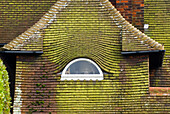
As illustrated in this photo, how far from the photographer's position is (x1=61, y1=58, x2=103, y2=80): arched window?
37.1 feet

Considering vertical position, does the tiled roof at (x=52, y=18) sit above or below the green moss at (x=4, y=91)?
above

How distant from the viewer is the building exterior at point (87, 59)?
11070 mm

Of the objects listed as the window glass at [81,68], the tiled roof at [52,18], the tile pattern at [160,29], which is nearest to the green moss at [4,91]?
the tiled roof at [52,18]

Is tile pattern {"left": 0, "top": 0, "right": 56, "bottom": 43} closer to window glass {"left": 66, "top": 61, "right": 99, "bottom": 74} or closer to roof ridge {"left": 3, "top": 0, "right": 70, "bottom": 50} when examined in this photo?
roof ridge {"left": 3, "top": 0, "right": 70, "bottom": 50}

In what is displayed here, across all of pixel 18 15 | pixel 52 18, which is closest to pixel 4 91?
pixel 52 18

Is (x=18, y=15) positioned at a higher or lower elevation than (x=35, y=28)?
higher

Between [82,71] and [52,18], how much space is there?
7.17 ft

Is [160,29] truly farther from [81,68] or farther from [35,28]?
[35,28]

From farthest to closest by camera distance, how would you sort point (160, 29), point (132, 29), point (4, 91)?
point (160, 29) < point (132, 29) < point (4, 91)

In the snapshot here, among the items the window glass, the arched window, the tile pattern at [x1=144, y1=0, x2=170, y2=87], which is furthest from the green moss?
the tile pattern at [x1=144, y1=0, x2=170, y2=87]

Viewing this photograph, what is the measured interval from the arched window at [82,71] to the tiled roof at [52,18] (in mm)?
1687

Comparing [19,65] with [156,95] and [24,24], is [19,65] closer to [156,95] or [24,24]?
[24,24]

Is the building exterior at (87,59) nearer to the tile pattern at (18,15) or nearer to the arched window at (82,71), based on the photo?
the arched window at (82,71)

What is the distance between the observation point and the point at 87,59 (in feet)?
37.2
